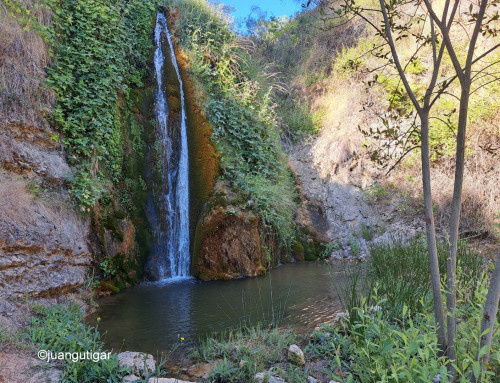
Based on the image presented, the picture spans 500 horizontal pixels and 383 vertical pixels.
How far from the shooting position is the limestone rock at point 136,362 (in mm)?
3000

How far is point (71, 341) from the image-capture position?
10.8ft

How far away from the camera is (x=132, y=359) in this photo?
3.17m

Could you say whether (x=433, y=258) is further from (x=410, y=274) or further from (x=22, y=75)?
(x=22, y=75)

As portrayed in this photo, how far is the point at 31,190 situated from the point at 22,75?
2034 mm

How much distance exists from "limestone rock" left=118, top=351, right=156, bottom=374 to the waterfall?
12.3 feet

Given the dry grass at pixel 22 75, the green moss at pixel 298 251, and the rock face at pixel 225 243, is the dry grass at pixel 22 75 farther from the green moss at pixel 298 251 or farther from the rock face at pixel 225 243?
the green moss at pixel 298 251

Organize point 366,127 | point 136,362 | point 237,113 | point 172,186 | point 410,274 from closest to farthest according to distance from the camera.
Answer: point 136,362
point 410,274
point 172,186
point 237,113
point 366,127

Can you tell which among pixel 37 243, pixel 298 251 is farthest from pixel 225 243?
pixel 37 243

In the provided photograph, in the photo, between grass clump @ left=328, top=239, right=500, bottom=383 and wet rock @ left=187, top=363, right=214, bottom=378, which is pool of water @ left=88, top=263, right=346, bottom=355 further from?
grass clump @ left=328, top=239, right=500, bottom=383

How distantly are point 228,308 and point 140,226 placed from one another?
9.93 ft

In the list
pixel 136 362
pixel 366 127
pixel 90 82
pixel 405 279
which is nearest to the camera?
pixel 136 362

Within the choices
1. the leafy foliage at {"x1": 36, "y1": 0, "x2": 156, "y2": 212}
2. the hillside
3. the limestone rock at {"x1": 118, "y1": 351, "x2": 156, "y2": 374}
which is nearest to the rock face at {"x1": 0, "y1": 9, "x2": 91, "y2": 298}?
the leafy foliage at {"x1": 36, "y1": 0, "x2": 156, "y2": 212}

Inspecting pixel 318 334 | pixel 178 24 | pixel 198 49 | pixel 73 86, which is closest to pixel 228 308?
pixel 318 334

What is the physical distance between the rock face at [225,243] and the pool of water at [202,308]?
35cm
